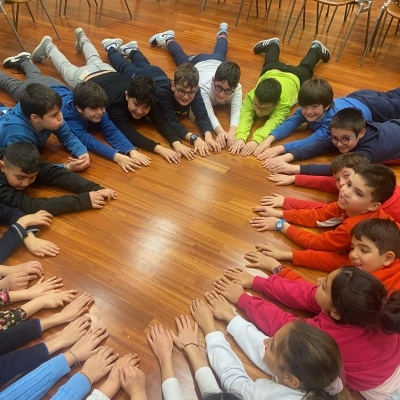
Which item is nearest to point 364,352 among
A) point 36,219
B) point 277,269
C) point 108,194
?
point 277,269

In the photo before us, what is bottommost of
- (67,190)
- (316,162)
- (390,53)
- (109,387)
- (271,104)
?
(109,387)

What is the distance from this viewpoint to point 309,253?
1.71m

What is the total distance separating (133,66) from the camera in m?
2.84

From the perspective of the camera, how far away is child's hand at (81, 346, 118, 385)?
1.28m

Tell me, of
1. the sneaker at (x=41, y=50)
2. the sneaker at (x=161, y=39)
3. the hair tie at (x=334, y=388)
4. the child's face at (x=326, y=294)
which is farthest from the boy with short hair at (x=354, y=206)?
the sneaker at (x=41, y=50)

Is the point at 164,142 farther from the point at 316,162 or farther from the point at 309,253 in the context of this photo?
the point at 309,253

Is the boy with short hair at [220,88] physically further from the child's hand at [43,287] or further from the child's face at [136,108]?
the child's hand at [43,287]

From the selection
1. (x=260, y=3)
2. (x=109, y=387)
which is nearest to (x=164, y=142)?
(x=109, y=387)

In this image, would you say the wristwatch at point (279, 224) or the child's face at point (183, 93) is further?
the child's face at point (183, 93)

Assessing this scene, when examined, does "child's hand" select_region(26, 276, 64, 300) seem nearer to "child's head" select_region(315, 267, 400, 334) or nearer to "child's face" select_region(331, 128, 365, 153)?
"child's head" select_region(315, 267, 400, 334)

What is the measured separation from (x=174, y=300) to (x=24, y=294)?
2.01ft

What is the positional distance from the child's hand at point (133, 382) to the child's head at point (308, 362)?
1.56 feet

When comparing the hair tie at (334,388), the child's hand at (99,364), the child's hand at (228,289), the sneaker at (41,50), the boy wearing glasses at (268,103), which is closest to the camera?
the hair tie at (334,388)

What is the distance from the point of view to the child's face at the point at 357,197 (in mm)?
1603
